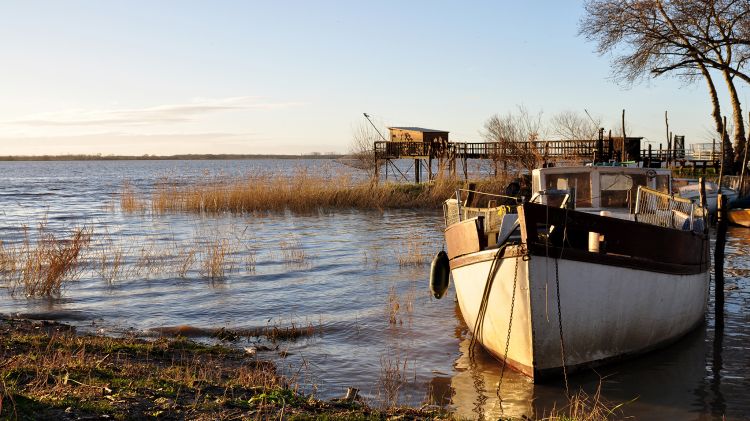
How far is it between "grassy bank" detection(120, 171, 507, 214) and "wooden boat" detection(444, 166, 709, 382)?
2185 cm

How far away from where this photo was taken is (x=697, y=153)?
4984 cm

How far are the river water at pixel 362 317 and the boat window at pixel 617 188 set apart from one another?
2456 mm

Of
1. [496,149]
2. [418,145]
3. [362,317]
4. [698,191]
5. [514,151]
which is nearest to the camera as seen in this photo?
[362,317]

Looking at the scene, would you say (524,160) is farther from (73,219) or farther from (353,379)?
(353,379)

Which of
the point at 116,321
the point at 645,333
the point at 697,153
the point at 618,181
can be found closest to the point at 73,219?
the point at 116,321

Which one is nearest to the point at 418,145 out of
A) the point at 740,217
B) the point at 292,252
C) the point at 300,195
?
the point at 300,195

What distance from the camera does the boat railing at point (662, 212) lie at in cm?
1041

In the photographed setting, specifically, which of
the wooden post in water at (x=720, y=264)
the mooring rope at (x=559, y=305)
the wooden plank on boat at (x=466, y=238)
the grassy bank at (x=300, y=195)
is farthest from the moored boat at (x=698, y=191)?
the mooring rope at (x=559, y=305)

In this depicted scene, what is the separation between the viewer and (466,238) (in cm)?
938

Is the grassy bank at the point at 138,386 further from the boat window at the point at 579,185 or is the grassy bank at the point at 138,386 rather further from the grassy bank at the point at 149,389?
the boat window at the point at 579,185

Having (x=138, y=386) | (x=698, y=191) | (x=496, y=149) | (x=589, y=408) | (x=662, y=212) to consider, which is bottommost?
(x=589, y=408)

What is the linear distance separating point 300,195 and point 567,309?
24.6 m

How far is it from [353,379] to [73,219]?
84.4ft

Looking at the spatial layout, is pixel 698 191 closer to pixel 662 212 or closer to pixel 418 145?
pixel 418 145
